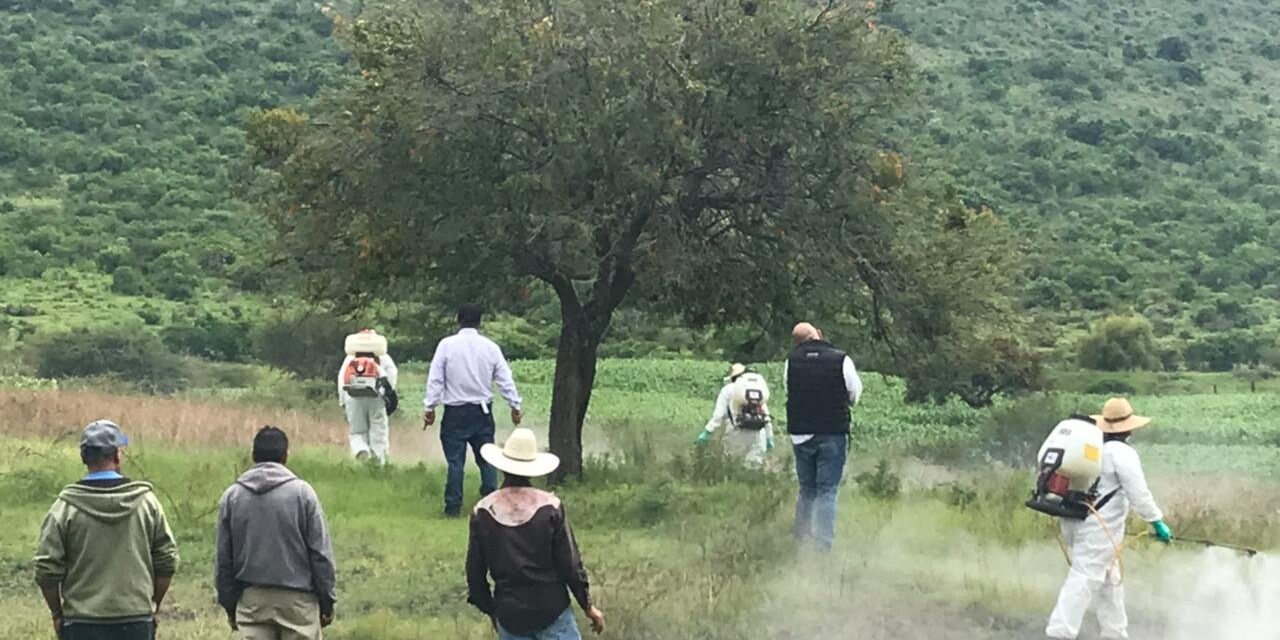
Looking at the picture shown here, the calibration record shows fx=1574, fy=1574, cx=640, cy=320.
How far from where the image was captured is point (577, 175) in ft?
49.4

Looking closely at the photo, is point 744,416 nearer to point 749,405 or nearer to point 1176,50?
point 749,405

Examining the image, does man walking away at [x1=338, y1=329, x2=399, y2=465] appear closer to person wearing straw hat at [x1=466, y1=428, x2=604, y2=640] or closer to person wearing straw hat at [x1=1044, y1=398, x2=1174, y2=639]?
person wearing straw hat at [x1=1044, y1=398, x2=1174, y2=639]

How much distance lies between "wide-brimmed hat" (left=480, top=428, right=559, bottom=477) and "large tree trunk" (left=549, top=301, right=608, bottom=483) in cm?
891

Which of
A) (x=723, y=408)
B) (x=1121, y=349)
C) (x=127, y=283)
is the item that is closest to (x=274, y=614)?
(x=723, y=408)

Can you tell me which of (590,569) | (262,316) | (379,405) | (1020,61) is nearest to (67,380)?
(262,316)

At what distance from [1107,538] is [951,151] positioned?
35.7 m

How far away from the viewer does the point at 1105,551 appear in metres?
9.96

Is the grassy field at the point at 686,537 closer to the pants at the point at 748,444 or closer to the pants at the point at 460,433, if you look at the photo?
the pants at the point at 460,433

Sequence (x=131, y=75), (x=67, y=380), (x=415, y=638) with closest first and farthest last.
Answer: (x=415, y=638) < (x=67, y=380) < (x=131, y=75)

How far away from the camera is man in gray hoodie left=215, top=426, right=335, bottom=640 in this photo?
7270 millimetres

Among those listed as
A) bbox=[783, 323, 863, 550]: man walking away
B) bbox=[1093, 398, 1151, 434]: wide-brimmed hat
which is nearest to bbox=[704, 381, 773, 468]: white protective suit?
bbox=[783, 323, 863, 550]: man walking away

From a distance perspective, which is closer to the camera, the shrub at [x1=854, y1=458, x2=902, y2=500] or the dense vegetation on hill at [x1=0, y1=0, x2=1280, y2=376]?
the shrub at [x1=854, y1=458, x2=902, y2=500]

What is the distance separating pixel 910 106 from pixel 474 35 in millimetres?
4412

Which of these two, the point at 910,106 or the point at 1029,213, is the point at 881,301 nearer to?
the point at 910,106
